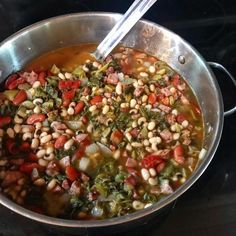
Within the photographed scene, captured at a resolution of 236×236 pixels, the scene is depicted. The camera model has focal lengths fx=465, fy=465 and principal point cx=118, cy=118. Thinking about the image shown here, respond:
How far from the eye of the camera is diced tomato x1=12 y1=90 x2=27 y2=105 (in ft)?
5.36

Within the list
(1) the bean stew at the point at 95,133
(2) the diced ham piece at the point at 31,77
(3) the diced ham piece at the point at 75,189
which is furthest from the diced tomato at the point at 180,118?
(2) the diced ham piece at the point at 31,77

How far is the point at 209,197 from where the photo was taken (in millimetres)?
1438

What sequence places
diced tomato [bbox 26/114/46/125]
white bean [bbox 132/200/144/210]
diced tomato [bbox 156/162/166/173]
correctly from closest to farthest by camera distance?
white bean [bbox 132/200/144/210] < diced tomato [bbox 156/162/166/173] < diced tomato [bbox 26/114/46/125]

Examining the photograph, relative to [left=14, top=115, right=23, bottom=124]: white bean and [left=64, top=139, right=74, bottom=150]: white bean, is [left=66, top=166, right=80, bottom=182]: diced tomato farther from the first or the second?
[left=14, top=115, right=23, bottom=124]: white bean

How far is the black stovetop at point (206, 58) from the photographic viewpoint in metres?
1.37

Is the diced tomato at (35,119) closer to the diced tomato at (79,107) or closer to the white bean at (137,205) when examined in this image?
the diced tomato at (79,107)

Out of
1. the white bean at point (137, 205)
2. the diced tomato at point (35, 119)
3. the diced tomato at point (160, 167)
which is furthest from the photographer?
the diced tomato at point (35, 119)

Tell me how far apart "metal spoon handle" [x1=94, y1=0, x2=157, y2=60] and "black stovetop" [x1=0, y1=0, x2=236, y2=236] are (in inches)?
10.2

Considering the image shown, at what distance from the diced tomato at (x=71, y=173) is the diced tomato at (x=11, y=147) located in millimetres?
196

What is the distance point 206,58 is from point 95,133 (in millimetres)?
587

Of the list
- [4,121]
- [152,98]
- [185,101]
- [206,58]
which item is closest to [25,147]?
[4,121]

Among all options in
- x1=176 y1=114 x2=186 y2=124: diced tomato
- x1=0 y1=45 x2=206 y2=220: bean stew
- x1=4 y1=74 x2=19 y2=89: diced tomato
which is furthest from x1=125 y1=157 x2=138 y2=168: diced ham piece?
x1=4 y1=74 x2=19 y2=89: diced tomato

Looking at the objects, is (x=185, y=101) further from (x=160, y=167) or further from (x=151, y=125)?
(x=160, y=167)

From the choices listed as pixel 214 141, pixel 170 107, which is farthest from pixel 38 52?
pixel 214 141
